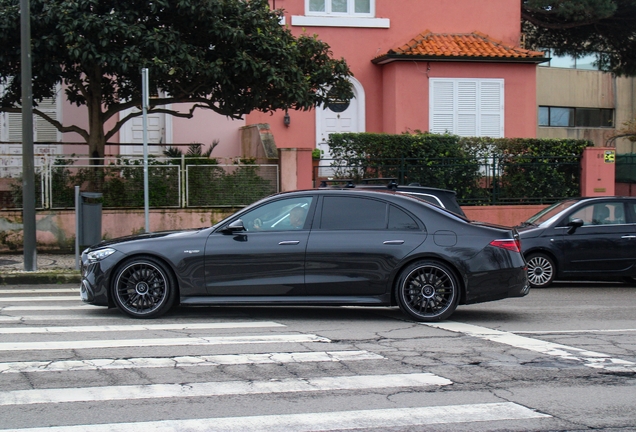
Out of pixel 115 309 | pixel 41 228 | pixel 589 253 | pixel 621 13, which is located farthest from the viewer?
pixel 621 13

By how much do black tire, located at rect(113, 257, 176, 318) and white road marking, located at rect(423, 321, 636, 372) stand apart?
3.05 metres

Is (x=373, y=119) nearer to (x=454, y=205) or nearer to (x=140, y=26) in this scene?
(x=140, y=26)

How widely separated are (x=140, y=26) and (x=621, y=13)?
17.2 metres

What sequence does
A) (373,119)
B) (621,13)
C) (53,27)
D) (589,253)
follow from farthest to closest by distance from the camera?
(621,13)
(373,119)
(53,27)
(589,253)

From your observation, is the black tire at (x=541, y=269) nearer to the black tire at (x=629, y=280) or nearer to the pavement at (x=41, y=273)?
the black tire at (x=629, y=280)

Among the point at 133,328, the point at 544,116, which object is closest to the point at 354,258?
the point at 133,328

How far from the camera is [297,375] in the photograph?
22.0 ft

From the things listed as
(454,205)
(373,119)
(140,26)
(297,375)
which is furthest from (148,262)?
(373,119)

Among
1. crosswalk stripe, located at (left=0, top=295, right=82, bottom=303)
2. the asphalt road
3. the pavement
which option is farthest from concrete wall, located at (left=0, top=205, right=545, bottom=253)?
the asphalt road

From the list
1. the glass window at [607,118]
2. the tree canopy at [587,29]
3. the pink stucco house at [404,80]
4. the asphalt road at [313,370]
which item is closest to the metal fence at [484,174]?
the pink stucco house at [404,80]

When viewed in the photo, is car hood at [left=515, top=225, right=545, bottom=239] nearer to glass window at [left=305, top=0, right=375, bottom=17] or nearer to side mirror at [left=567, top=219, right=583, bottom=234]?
side mirror at [left=567, top=219, right=583, bottom=234]

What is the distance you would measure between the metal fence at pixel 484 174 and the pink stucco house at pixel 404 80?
135 inches

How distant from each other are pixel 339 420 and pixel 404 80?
58.8 ft

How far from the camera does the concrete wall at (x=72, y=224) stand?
16.3 meters
